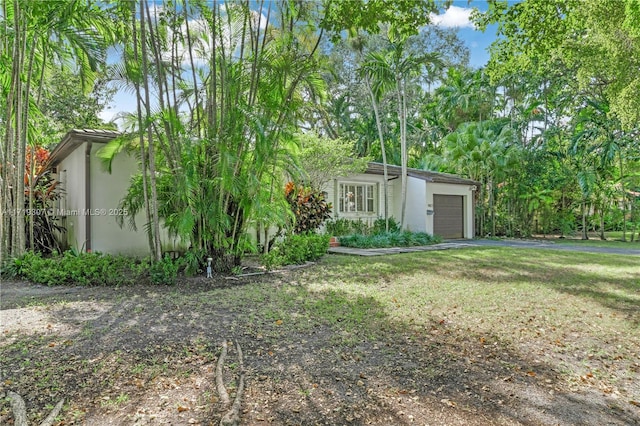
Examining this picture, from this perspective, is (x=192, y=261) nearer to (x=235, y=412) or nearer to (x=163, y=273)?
(x=163, y=273)

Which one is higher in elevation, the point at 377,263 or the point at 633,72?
the point at 633,72

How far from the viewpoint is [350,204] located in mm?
14859

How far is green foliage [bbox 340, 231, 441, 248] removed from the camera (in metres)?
12.8

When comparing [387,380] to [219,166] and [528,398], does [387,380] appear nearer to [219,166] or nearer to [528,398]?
[528,398]

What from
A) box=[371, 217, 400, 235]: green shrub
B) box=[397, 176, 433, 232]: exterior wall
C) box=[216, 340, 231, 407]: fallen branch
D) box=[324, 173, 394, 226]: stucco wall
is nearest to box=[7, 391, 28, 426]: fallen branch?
box=[216, 340, 231, 407]: fallen branch

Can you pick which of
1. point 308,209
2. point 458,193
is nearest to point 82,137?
point 308,209

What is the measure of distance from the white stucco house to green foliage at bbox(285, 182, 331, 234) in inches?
69.5

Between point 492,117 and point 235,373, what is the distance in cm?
2329

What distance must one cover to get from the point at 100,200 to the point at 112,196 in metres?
0.27

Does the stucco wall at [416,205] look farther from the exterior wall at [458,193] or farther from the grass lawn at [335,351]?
the grass lawn at [335,351]

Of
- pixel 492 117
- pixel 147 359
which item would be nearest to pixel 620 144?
pixel 492 117

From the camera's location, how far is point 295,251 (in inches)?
361

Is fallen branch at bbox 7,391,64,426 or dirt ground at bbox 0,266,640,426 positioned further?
dirt ground at bbox 0,266,640,426

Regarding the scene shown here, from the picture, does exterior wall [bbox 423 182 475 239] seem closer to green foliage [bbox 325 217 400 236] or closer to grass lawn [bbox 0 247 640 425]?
green foliage [bbox 325 217 400 236]
